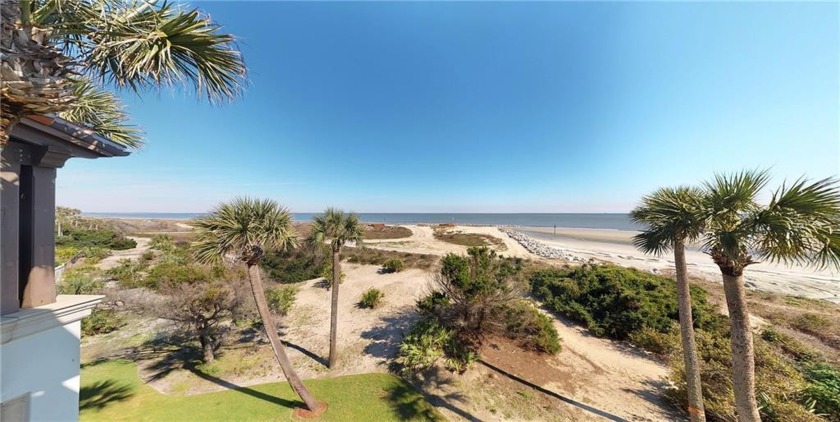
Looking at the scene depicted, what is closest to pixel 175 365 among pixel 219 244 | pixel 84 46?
pixel 219 244

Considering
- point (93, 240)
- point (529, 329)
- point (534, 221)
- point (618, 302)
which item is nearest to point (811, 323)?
point (618, 302)

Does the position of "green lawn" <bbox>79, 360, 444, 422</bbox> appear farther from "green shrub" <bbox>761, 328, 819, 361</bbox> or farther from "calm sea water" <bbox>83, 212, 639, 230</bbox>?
"calm sea water" <bbox>83, 212, 639, 230</bbox>

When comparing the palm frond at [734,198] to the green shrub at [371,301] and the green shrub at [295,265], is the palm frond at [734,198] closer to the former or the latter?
the green shrub at [371,301]

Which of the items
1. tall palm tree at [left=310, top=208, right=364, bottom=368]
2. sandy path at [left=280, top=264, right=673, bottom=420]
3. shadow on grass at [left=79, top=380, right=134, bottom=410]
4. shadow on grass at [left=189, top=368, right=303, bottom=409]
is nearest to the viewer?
shadow on grass at [left=79, top=380, right=134, bottom=410]

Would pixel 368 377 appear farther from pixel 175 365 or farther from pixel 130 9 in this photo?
pixel 130 9

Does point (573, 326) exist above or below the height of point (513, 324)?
below

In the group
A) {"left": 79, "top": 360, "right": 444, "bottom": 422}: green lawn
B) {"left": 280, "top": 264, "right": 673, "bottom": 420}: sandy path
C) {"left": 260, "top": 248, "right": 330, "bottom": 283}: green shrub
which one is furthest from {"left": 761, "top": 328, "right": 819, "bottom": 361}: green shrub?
{"left": 260, "top": 248, "right": 330, "bottom": 283}: green shrub
